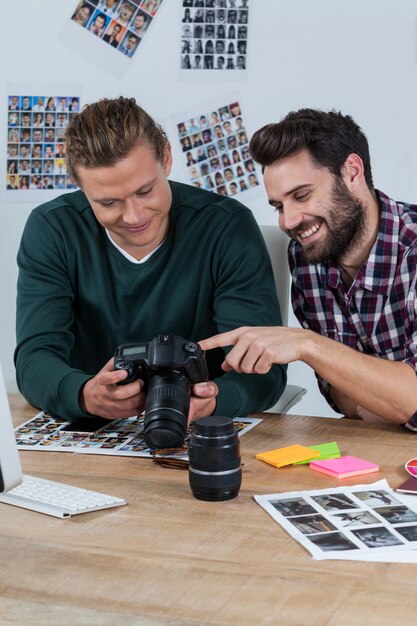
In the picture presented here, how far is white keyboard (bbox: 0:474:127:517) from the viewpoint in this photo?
117 cm

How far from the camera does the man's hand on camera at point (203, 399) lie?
1.49 meters

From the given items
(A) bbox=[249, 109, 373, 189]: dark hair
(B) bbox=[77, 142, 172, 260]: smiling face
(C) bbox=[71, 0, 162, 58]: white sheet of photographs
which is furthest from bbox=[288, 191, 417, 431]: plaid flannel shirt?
(C) bbox=[71, 0, 162, 58]: white sheet of photographs

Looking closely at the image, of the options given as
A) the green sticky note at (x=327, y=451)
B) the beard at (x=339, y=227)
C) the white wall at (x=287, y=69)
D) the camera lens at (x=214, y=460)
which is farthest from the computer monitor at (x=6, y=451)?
the white wall at (x=287, y=69)

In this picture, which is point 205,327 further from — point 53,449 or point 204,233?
point 53,449

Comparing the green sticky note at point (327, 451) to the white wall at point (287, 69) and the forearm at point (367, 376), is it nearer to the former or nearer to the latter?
the forearm at point (367, 376)

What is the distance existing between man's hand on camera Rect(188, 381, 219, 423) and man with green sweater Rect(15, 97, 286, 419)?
0.32 ft

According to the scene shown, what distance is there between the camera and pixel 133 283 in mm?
1843

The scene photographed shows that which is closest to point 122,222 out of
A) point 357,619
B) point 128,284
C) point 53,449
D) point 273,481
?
point 128,284

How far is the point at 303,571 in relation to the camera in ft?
3.25

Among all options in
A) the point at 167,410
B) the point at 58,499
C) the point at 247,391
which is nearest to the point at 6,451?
the point at 58,499

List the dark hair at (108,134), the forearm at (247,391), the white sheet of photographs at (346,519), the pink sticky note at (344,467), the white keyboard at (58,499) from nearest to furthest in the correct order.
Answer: the white sheet of photographs at (346,519), the white keyboard at (58,499), the pink sticky note at (344,467), the forearm at (247,391), the dark hair at (108,134)

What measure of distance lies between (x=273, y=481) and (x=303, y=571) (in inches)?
11.9

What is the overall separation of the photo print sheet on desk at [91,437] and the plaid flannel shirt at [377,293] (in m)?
0.37

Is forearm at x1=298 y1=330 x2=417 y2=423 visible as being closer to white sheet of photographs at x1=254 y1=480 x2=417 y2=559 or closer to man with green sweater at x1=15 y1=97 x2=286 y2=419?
man with green sweater at x1=15 y1=97 x2=286 y2=419
